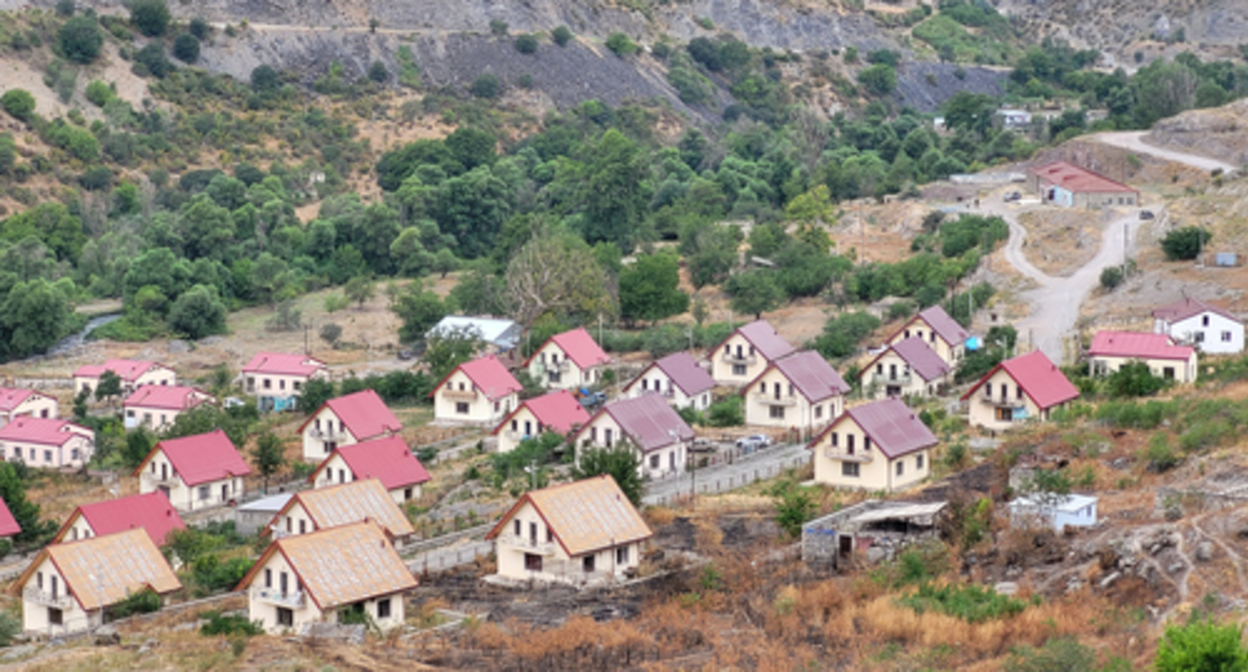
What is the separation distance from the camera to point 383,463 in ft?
176

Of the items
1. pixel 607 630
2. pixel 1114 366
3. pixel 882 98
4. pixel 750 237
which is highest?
pixel 882 98

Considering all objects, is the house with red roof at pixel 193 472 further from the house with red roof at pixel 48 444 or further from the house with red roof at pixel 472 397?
the house with red roof at pixel 472 397

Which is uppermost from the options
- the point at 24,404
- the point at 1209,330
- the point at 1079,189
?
the point at 1079,189

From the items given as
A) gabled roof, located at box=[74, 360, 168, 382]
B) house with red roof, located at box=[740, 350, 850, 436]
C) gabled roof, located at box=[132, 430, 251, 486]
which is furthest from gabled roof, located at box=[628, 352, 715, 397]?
gabled roof, located at box=[74, 360, 168, 382]

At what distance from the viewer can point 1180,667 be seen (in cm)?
2611

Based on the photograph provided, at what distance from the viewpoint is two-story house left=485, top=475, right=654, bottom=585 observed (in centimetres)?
4150

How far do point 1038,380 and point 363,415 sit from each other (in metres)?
23.4

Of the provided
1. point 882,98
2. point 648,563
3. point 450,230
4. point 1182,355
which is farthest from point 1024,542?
point 882,98

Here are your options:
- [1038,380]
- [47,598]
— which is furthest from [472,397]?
[47,598]

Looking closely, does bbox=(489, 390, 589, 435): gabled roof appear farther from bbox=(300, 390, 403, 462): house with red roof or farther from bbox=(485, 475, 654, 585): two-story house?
bbox=(485, 475, 654, 585): two-story house

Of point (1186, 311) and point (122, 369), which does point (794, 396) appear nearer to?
point (1186, 311)

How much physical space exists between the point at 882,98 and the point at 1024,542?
394 ft

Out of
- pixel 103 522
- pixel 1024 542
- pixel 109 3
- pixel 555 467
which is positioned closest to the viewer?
pixel 1024 542

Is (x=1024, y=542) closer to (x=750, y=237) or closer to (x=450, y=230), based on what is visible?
(x=750, y=237)
